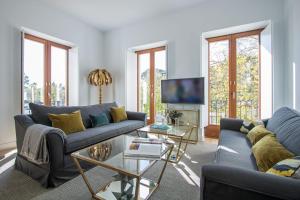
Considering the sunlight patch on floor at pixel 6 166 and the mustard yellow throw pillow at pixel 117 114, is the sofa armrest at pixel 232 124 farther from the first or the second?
the sunlight patch on floor at pixel 6 166

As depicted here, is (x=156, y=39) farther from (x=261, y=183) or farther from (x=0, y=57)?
(x=261, y=183)

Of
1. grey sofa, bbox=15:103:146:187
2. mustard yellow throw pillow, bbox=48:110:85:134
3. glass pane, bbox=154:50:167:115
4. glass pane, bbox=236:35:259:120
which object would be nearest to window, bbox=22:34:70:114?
grey sofa, bbox=15:103:146:187

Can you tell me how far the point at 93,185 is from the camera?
175cm

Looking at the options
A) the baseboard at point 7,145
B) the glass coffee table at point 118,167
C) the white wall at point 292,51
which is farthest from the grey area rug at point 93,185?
the white wall at point 292,51

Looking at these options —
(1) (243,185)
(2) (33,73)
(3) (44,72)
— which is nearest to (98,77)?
(3) (44,72)

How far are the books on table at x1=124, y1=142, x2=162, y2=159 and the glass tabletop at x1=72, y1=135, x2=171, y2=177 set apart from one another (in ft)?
0.13

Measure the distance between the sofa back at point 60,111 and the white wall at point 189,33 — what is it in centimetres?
140

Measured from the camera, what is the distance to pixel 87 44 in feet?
Answer: 14.8

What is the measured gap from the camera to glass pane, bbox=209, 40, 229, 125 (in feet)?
12.2

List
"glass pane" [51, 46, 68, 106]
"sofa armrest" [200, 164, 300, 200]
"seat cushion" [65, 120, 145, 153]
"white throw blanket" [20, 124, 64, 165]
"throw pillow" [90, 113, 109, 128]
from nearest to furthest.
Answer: "sofa armrest" [200, 164, 300, 200] → "white throw blanket" [20, 124, 64, 165] → "seat cushion" [65, 120, 145, 153] → "throw pillow" [90, 113, 109, 128] → "glass pane" [51, 46, 68, 106]

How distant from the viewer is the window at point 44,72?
3404 mm

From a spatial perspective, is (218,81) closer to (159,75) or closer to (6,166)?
(159,75)

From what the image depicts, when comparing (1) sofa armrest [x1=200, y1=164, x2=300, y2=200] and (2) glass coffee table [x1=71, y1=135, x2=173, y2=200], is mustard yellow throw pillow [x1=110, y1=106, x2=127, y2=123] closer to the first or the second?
(2) glass coffee table [x1=71, y1=135, x2=173, y2=200]

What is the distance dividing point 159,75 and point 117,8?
1.87 m
